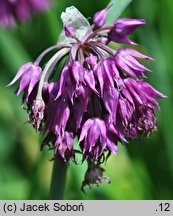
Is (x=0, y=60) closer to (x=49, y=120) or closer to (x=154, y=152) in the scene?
(x=154, y=152)

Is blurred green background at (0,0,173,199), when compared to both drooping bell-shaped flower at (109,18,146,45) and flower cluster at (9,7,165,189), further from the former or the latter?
drooping bell-shaped flower at (109,18,146,45)

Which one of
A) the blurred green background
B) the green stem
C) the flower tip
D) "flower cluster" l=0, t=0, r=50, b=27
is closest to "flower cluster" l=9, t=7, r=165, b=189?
the flower tip

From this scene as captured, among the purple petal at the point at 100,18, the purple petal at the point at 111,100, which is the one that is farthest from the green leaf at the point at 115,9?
the purple petal at the point at 111,100

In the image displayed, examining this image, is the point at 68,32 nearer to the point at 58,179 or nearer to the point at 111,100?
the point at 111,100

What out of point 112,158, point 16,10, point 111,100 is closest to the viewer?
point 111,100

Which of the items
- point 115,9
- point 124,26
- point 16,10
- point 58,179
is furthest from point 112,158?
point 124,26

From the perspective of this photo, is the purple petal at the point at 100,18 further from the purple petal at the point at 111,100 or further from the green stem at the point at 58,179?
the green stem at the point at 58,179

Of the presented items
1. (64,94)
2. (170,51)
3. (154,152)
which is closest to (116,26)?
(64,94)
